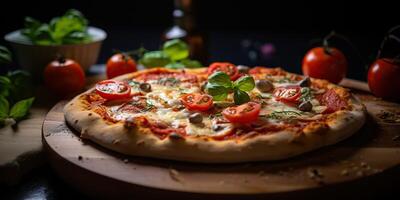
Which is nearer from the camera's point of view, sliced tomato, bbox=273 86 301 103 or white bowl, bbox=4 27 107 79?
sliced tomato, bbox=273 86 301 103

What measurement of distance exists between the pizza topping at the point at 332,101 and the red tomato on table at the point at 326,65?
0.47 meters

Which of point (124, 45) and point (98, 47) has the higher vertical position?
point (98, 47)

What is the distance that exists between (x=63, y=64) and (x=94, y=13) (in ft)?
6.92

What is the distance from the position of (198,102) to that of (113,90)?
487 mm

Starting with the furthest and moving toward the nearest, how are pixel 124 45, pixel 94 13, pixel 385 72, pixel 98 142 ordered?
1. pixel 94 13
2. pixel 124 45
3. pixel 385 72
4. pixel 98 142

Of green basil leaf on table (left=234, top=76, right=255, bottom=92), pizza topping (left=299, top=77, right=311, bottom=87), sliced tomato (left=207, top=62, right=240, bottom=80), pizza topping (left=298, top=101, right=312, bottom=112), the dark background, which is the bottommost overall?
the dark background

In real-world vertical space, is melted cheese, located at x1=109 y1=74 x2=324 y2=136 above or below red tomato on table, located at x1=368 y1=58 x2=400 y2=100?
below

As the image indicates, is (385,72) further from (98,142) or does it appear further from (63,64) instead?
(63,64)

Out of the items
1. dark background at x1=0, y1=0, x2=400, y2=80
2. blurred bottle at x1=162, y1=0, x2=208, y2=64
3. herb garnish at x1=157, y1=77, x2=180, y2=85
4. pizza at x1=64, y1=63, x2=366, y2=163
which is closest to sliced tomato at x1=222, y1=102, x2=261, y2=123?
pizza at x1=64, y1=63, x2=366, y2=163

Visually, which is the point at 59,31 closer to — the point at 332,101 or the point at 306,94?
the point at 306,94

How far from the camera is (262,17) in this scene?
213 inches

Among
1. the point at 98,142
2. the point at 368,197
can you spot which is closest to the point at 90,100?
the point at 98,142

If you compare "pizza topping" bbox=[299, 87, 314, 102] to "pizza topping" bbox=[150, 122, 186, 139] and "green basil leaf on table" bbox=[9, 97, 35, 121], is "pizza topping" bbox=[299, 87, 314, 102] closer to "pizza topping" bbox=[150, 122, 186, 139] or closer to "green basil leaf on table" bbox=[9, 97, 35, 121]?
"pizza topping" bbox=[150, 122, 186, 139]

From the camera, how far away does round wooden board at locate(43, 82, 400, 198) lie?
2.04m
